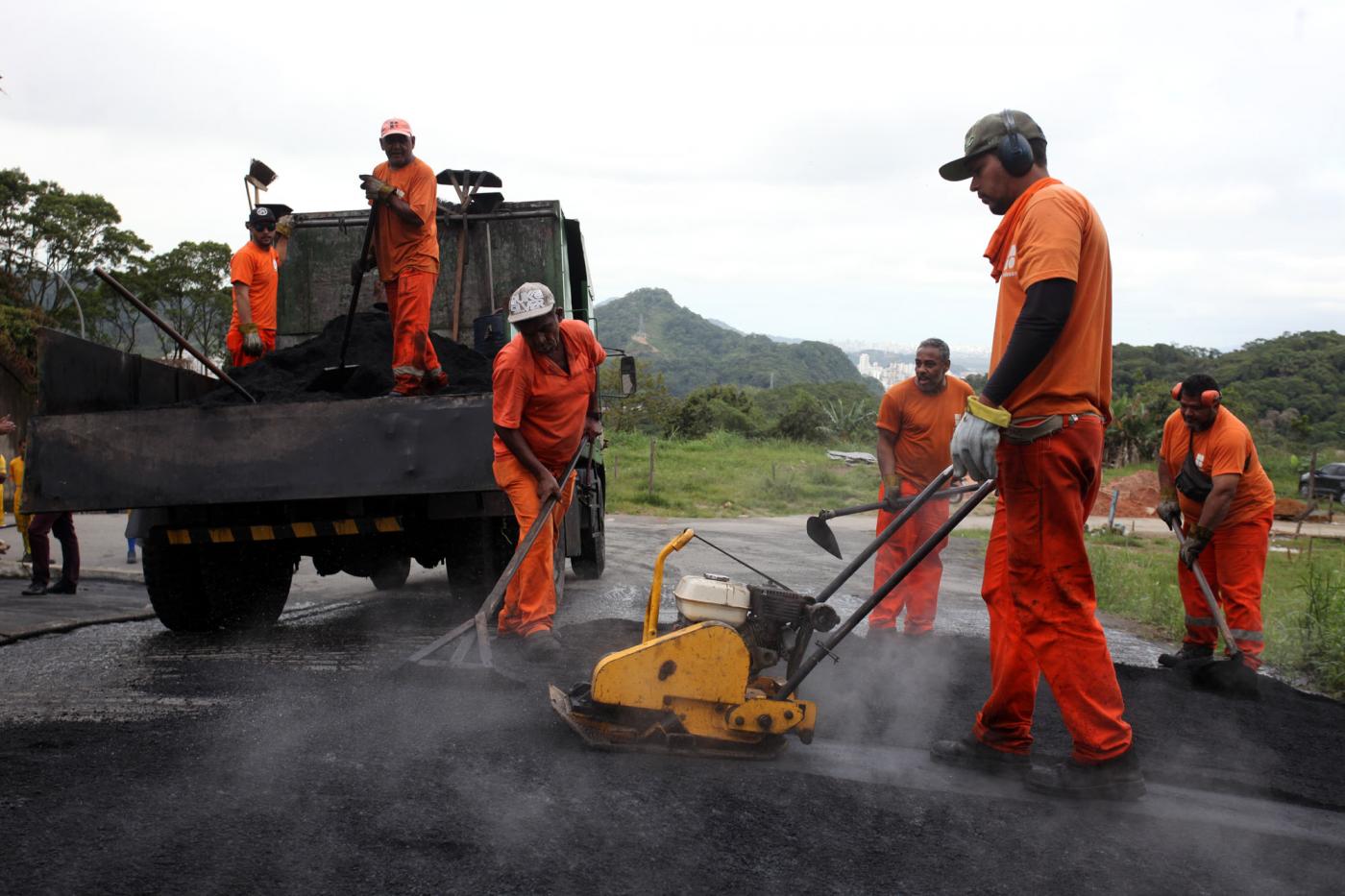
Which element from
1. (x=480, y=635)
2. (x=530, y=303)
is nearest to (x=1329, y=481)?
(x=530, y=303)

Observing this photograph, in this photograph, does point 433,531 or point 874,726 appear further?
point 433,531

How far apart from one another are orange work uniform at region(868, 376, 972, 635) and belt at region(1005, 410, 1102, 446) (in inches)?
101

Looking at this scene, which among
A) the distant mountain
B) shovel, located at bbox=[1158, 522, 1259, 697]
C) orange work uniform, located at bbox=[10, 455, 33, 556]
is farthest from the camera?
the distant mountain

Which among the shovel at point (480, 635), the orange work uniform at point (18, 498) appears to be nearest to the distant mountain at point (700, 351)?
the orange work uniform at point (18, 498)

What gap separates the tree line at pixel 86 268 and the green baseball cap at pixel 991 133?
25800 millimetres

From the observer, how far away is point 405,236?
5.98m

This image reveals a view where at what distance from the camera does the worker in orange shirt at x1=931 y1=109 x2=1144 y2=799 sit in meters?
3.08

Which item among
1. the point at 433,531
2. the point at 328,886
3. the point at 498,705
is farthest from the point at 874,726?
the point at 433,531

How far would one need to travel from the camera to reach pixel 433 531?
5602 millimetres

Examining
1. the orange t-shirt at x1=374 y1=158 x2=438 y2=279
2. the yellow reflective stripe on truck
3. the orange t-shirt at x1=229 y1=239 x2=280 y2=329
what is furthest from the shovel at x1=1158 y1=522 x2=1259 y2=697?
the orange t-shirt at x1=229 y1=239 x2=280 y2=329

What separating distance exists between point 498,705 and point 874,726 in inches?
53.3

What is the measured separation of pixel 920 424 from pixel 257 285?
427cm

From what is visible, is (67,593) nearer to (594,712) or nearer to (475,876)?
(594,712)

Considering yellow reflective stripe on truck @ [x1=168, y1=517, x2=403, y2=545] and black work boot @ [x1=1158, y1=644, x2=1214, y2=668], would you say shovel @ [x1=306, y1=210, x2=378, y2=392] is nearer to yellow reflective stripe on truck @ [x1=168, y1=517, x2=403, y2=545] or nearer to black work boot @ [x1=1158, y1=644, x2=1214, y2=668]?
yellow reflective stripe on truck @ [x1=168, y1=517, x2=403, y2=545]
